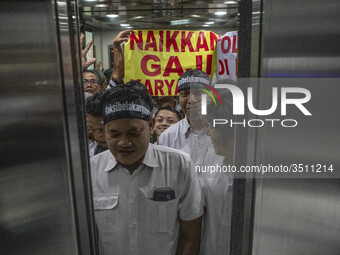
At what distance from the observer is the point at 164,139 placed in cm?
114

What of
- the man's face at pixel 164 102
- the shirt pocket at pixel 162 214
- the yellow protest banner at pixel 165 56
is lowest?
the shirt pocket at pixel 162 214

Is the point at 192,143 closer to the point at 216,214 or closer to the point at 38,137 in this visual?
the point at 216,214

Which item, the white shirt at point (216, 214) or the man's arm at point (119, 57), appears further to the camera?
the man's arm at point (119, 57)

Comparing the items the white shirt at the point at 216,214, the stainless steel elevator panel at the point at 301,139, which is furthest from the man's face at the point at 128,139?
the stainless steel elevator panel at the point at 301,139

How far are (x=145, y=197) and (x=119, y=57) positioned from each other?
64cm

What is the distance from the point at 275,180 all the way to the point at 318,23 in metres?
0.47

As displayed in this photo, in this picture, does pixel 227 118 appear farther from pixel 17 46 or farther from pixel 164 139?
pixel 17 46

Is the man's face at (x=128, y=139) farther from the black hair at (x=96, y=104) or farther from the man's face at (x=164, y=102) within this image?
the man's face at (x=164, y=102)

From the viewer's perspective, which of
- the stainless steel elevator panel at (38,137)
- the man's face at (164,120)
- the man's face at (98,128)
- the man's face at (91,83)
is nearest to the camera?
the stainless steel elevator panel at (38,137)

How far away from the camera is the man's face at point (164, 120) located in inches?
50.1

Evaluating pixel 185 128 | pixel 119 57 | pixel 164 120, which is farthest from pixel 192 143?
pixel 119 57

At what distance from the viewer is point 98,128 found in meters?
1.01

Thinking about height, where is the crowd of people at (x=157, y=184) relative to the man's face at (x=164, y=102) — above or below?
below

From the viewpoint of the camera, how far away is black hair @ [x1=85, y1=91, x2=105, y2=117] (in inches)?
37.2
